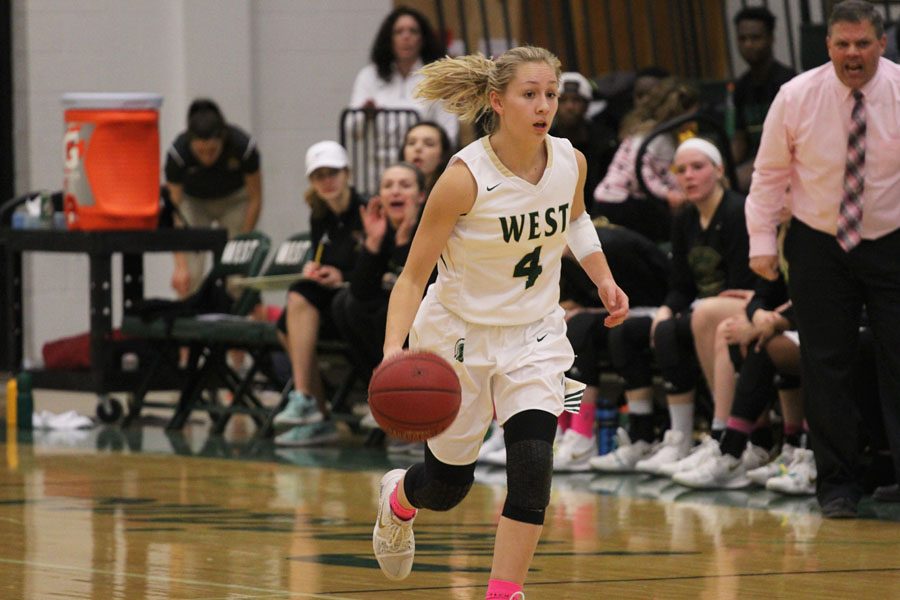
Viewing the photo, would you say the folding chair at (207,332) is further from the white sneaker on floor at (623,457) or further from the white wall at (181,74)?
the white wall at (181,74)

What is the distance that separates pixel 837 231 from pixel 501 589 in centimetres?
298

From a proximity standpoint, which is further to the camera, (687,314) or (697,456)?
(687,314)

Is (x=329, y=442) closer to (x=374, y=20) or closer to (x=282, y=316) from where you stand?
(x=282, y=316)

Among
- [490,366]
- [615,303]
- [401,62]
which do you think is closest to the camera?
[490,366]

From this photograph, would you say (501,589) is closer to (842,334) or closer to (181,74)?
(842,334)

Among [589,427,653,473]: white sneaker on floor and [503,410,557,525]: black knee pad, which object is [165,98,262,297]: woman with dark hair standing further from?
[503,410,557,525]: black knee pad

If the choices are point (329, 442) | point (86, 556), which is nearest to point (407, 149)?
point (329, 442)

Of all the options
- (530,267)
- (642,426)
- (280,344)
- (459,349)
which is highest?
(280,344)

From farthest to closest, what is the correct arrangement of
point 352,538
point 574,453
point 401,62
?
1. point 401,62
2. point 574,453
3. point 352,538

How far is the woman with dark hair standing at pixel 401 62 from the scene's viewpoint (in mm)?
11438

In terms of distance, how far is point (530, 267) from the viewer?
515 centimetres

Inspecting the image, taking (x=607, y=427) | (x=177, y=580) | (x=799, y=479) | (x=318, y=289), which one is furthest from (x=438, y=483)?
(x=318, y=289)

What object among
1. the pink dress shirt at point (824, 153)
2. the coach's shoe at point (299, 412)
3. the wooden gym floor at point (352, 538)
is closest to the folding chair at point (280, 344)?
the coach's shoe at point (299, 412)

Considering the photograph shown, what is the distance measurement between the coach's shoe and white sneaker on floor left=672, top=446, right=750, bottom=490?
261 centimetres
